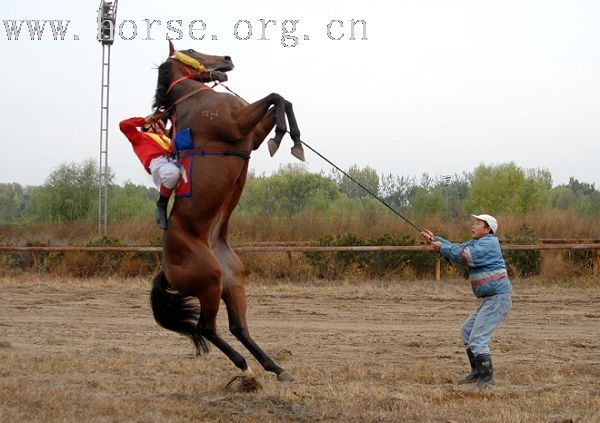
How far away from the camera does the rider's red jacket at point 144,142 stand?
723 cm

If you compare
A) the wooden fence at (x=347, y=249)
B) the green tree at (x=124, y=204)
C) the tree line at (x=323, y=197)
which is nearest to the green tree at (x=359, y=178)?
the tree line at (x=323, y=197)

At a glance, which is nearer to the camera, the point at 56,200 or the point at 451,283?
the point at 451,283

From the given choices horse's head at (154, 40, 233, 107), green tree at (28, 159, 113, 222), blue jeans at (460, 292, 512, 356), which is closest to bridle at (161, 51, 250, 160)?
horse's head at (154, 40, 233, 107)

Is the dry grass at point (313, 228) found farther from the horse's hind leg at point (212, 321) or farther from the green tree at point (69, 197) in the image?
the horse's hind leg at point (212, 321)

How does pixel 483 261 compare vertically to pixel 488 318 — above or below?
above

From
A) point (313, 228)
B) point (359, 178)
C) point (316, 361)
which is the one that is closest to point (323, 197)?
point (359, 178)

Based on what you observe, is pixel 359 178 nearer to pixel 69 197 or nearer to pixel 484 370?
pixel 69 197

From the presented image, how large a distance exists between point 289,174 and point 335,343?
38.9 meters

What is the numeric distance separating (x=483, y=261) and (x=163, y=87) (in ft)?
10.6

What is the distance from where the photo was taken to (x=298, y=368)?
7.91 metres

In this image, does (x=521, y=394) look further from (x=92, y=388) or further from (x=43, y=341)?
(x=43, y=341)

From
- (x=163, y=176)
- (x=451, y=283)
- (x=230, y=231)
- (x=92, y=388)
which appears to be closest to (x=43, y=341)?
(x=92, y=388)

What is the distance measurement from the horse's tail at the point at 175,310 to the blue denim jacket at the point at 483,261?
230cm

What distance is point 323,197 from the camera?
40969 mm
